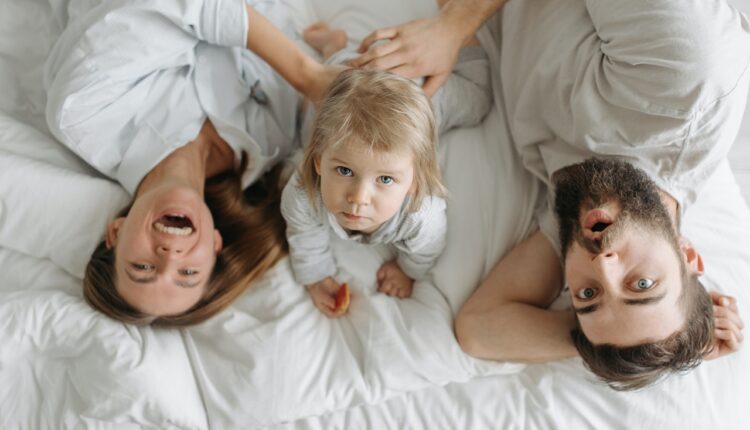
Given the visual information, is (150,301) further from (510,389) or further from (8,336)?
(510,389)

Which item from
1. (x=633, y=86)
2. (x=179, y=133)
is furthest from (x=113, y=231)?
(x=633, y=86)

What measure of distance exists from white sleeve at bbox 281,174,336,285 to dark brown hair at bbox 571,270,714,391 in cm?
48

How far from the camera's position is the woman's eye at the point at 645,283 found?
902mm

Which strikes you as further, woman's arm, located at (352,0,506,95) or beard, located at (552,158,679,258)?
woman's arm, located at (352,0,506,95)

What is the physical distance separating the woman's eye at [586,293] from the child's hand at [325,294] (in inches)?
18.0

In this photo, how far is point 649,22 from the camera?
0.99 m

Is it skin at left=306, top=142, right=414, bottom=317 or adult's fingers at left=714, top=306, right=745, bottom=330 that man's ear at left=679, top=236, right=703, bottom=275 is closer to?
adult's fingers at left=714, top=306, right=745, bottom=330

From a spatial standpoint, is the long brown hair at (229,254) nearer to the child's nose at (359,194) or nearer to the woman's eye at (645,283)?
the child's nose at (359,194)

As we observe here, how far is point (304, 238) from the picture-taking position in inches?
45.4

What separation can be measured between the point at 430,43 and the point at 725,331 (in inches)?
28.4

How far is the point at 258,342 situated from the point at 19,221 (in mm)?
507

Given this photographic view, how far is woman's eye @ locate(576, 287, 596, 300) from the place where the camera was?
948mm

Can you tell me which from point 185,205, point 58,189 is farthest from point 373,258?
point 58,189

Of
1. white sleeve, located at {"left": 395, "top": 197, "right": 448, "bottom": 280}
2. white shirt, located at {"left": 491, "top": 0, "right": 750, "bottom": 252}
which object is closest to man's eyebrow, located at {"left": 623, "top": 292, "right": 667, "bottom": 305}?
white shirt, located at {"left": 491, "top": 0, "right": 750, "bottom": 252}
